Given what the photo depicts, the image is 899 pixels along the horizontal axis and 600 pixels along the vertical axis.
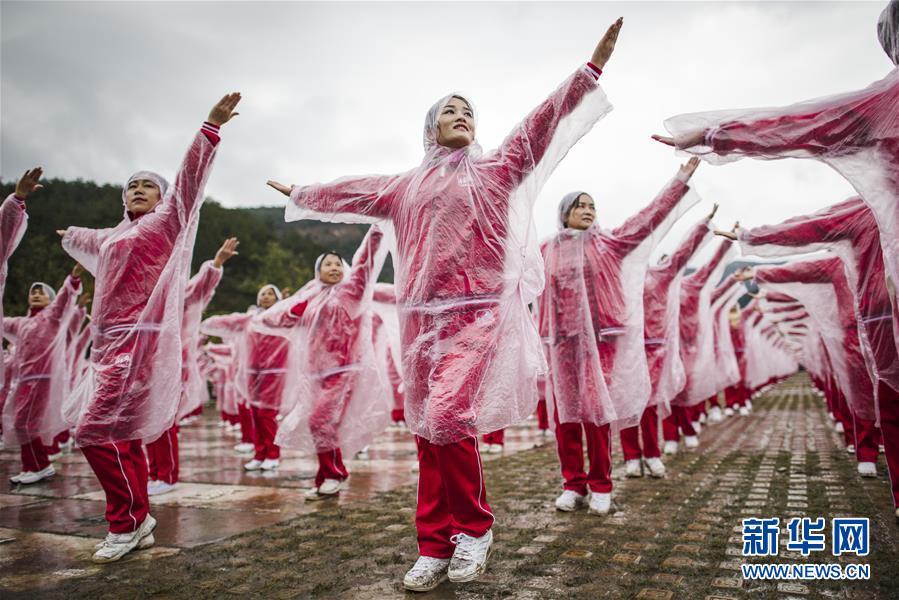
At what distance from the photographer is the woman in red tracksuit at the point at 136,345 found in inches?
135

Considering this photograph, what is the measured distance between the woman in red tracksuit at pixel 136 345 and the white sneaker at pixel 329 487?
5.14 ft

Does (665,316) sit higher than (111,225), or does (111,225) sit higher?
(111,225)

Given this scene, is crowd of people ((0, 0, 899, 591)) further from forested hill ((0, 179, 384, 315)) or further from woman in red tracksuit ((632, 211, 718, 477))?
A: forested hill ((0, 179, 384, 315))

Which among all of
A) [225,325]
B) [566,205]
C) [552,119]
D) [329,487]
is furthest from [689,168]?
[225,325]

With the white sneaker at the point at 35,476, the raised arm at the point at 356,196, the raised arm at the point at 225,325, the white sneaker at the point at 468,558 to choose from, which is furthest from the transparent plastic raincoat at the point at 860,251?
the raised arm at the point at 225,325

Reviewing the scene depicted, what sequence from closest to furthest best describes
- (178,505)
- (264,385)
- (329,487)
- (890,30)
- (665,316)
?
1. (890,30)
2. (178,505)
3. (329,487)
4. (665,316)
5. (264,385)

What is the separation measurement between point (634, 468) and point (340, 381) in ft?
8.96

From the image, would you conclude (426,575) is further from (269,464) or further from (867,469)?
(269,464)

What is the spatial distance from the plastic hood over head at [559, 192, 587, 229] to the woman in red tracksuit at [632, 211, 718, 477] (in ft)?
6.07

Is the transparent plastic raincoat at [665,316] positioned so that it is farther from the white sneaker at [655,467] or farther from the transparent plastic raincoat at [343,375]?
the transparent plastic raincoat at [343,375]

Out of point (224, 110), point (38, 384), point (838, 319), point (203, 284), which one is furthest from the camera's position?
point (38, 384)

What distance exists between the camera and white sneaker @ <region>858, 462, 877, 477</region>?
16.7ft

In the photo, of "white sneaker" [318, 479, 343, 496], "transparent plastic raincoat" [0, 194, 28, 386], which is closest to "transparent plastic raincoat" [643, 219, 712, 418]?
"white sneaker" [318, 479, 343, 496]

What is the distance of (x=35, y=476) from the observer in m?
6.26
